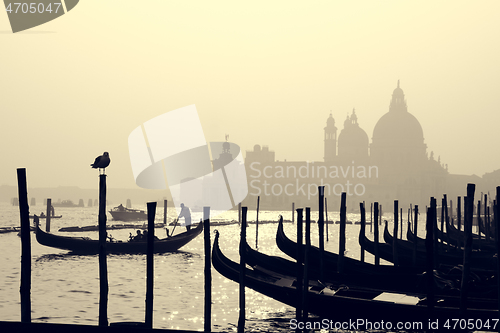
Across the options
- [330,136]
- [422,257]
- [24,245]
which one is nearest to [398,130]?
[330,136]

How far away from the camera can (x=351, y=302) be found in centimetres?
929

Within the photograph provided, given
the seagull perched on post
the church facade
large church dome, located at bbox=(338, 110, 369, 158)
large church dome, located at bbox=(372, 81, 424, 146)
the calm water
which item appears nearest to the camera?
the seagull perched on post

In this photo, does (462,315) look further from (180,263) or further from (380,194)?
(380,194)

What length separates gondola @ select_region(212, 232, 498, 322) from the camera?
27.7 ft

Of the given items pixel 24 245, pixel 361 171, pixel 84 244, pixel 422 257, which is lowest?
pixel 84 244

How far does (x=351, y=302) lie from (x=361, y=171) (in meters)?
100

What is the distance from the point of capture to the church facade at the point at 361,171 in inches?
3915

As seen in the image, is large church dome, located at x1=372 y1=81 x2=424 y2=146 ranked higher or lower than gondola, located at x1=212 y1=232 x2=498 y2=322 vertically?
higher

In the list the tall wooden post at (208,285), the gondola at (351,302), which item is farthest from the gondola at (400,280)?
the tall wooden post at (208,285)

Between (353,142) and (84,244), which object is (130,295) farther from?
(353,142)

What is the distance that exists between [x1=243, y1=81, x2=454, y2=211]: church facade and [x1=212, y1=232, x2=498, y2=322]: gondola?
82122mm

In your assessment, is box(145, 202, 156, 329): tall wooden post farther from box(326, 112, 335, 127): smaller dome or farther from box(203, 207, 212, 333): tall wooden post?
box(326, 112, 335, 127): smaller dome

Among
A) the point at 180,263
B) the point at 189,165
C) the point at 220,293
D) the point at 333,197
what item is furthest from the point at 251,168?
the point at 220,293

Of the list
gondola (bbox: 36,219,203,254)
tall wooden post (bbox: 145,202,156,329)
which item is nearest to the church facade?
gondola (bbox: 36,219,203,254)
